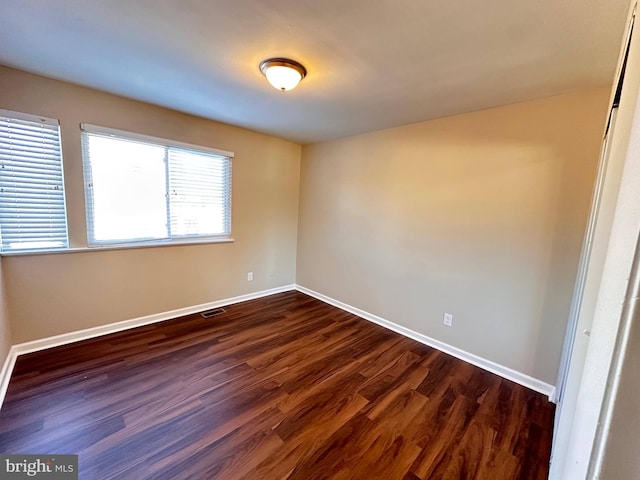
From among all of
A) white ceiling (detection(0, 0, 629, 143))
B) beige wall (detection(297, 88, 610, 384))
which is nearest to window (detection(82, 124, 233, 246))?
white ceiling (detection(0, 0, 629, 143))

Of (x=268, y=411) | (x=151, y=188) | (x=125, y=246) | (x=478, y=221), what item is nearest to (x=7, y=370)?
(x=125, y=246)

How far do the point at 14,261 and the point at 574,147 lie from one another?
15.0ft

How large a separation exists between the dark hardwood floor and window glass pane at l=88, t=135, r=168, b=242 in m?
1.10

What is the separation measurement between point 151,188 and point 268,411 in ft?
8.37

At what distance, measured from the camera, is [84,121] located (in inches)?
96.8

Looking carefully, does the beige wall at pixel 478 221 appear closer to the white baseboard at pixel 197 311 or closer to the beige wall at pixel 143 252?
the white baseboard at pixel 197 311

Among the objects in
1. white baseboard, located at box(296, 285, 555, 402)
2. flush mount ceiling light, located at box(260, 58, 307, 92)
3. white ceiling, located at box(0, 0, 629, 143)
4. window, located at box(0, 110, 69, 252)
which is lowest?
white baseboard, located at box(296, 285, 555, 402)

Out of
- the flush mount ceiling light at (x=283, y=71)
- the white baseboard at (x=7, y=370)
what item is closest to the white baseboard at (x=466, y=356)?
the flush mount ceiling light at (x=283, y=71)

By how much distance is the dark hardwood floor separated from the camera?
1.52 meters

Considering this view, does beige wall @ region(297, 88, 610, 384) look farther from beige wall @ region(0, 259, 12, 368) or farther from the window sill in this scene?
beige wall @ region(0, 259, 12, 368)

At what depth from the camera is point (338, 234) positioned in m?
3.82

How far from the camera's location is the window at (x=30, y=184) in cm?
216

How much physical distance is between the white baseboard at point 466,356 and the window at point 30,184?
10.6 feet

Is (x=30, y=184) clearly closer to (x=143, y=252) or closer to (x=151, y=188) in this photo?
(x=151, y=188)
